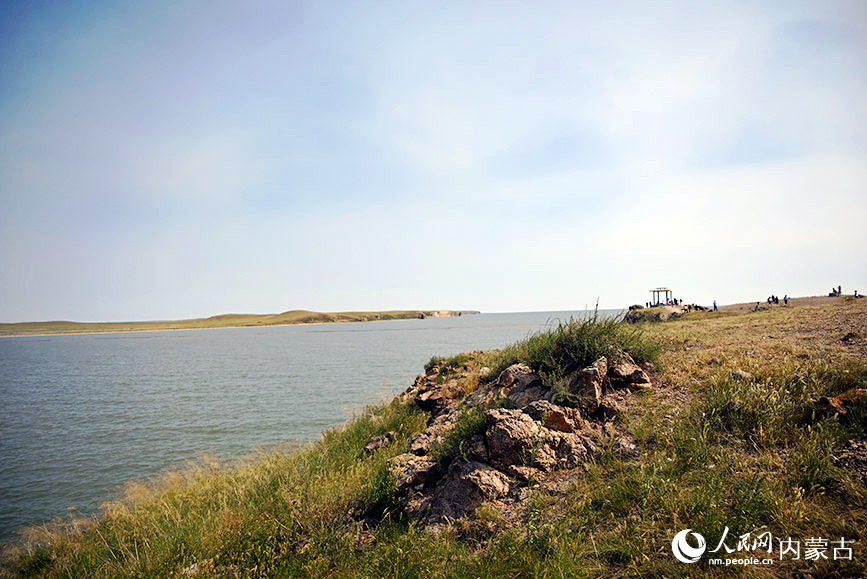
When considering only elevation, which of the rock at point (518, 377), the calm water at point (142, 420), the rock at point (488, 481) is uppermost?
the rock at point (518, 377)

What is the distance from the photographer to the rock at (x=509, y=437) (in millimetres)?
5820

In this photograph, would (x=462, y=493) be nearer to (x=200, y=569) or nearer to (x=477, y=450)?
(x=477, y=450)

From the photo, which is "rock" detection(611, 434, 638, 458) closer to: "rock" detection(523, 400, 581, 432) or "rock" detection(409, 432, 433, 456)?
"rock" detection(523, 400, 581, 432)

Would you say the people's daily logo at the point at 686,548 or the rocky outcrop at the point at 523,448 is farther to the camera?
the rocky outcrop at the point at 523,448

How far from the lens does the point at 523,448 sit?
5816 millimetres

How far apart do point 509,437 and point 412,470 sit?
5.78 ft

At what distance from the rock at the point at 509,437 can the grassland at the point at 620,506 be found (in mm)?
675

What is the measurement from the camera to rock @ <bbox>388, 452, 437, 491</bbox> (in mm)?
6254

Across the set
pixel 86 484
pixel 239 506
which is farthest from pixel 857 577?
pixel 86 484

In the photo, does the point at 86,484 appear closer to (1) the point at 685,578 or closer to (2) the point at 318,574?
(2) the point at 318,574

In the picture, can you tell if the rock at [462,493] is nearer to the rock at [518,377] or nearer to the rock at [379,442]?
the rock at [518,377]

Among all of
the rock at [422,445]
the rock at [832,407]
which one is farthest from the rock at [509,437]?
the rock at [832,407]

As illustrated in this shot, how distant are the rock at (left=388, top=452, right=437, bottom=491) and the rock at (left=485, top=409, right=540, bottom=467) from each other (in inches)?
42.5

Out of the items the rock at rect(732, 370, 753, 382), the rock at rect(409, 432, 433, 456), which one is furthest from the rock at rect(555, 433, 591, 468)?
the rock at rect(732, 370, 753, 382)
